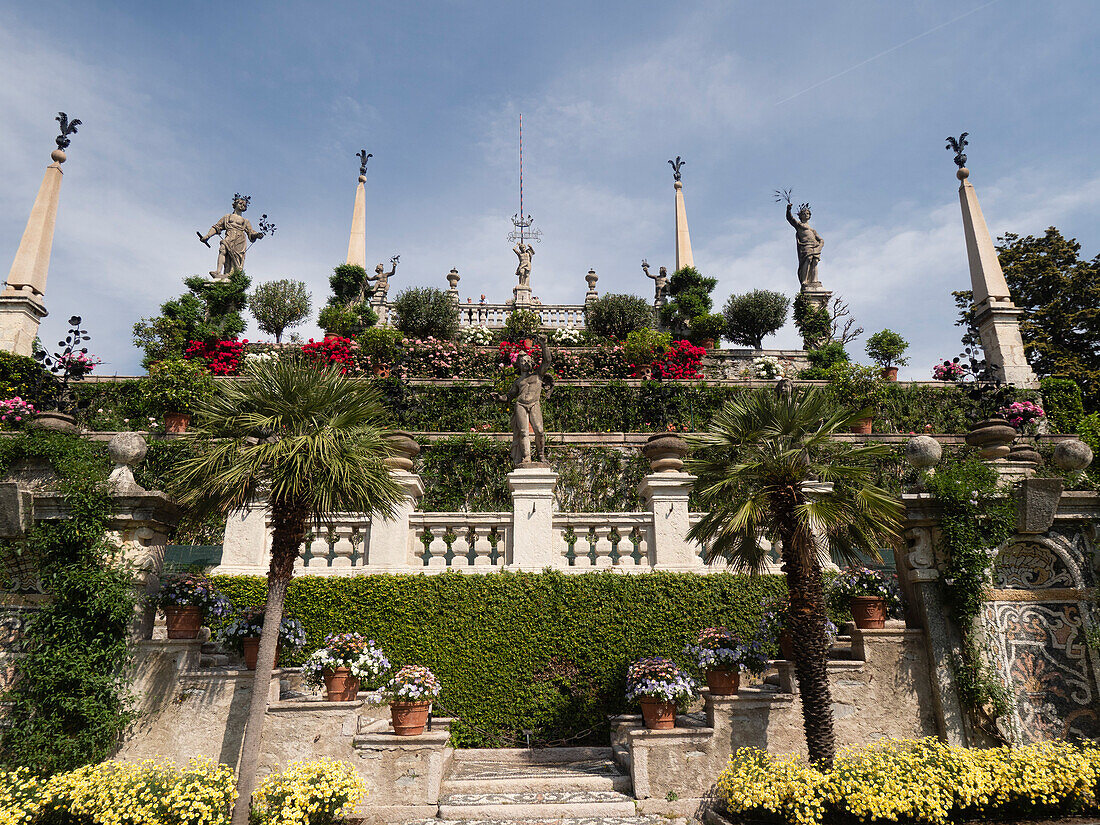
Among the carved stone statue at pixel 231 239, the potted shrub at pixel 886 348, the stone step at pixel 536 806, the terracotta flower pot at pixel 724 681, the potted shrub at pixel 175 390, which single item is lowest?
the stone step at pixel 536 806

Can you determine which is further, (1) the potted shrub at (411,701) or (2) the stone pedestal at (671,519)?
(2) the stone pedestal at (671,519)

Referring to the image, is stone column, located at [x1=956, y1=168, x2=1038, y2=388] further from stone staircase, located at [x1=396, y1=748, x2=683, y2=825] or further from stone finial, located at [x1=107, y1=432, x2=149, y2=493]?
stone finial, located at [x1=107, y1=432, x2=149, y2=493]

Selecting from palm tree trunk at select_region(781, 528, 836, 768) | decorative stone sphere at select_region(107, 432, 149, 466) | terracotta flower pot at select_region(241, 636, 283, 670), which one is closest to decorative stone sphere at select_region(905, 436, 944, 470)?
palm tree trunk at select_region(781, 528, 836, 768)

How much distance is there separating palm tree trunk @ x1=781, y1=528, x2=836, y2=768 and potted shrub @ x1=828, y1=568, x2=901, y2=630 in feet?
4.58

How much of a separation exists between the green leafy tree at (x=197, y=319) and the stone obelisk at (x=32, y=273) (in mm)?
2830

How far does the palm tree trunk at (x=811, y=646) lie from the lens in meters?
6.71

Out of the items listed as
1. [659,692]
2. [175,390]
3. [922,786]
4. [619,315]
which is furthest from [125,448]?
[619,315]

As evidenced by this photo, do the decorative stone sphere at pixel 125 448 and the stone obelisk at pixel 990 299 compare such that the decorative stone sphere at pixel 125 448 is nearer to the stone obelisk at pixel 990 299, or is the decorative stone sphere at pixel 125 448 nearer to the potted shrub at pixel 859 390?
the potted shrub at pixel 859 390

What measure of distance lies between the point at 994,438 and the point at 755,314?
20.7 meters

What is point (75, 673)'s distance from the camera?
265 inches

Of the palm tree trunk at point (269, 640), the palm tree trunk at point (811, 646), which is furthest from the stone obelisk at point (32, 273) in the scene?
the palm tree trunk at point (811, 646)

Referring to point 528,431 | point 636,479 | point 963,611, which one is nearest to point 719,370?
point 636,479

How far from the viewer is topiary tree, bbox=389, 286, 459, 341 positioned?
2708 centimetres

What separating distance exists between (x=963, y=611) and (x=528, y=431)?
21.5 feet
